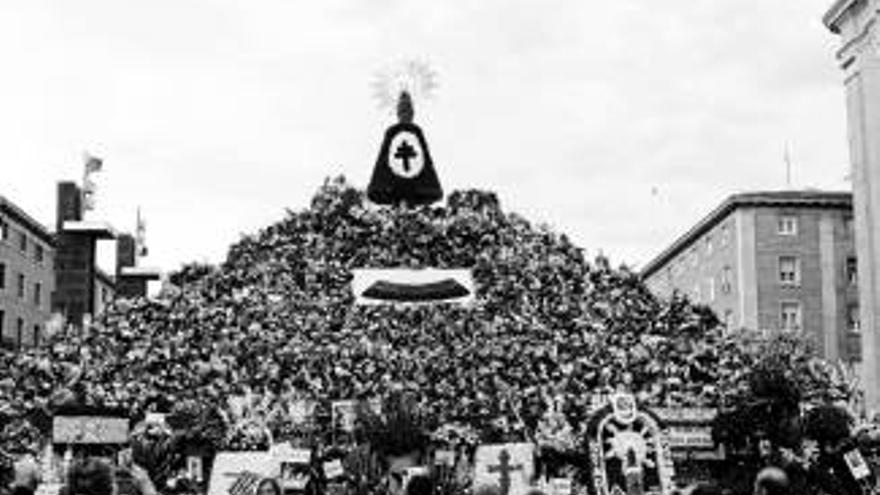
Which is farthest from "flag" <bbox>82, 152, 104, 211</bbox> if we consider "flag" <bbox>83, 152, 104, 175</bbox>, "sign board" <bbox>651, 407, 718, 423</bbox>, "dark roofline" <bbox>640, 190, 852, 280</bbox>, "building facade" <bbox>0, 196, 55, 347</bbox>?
"dark roofline" <bbox>640, 190, 852, 280</bbox>

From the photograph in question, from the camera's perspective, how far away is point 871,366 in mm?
42281

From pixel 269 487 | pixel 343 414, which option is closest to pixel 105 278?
pixel 343 414

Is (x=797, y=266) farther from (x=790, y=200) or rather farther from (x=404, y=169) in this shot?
(x=404, y=169)

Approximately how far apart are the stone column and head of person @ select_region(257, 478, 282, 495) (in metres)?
32.9

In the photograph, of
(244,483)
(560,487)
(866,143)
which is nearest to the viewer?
(244,483)

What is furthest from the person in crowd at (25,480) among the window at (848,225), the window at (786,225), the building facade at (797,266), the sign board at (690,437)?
the window at (848,225)

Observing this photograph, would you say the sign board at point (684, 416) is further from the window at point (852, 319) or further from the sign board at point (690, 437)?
the window at point (852, 319)

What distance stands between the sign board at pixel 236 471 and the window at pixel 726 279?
58.4 m

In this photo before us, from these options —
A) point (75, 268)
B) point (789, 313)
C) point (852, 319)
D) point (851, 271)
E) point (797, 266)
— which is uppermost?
point (797, 266)

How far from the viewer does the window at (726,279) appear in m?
73.9

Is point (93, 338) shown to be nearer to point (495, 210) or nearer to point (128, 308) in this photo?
point (128, 308)

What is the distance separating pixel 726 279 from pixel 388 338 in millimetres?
51360

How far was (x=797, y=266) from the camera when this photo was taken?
70812mm

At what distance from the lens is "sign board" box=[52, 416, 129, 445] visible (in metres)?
17.5
